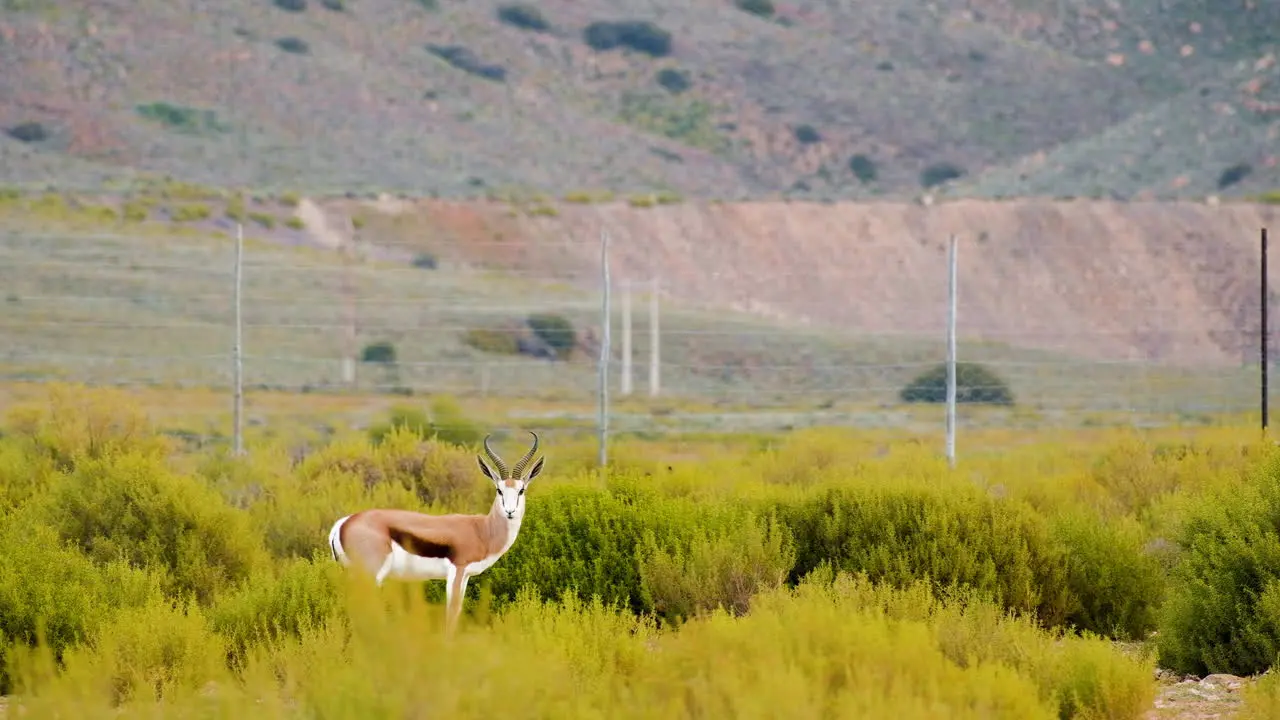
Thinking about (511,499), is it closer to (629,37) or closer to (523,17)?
(523,17)

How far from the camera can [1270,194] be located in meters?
56.6

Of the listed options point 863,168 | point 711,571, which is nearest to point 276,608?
point 711,571

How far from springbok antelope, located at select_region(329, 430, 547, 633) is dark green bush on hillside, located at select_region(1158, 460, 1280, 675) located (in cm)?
307

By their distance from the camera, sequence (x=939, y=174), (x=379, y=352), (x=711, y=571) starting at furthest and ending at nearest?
(x=939, y=174) → (x=379, y=352) → (x=711, y=571)

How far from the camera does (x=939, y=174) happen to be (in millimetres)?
80750

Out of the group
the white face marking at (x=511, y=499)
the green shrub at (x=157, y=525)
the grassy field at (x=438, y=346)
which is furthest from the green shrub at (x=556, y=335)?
the white face marking at (x=511, y=499)

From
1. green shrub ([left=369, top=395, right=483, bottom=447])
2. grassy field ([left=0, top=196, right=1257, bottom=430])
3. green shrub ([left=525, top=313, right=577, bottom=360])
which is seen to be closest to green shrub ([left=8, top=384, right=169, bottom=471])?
green shrub ([left=369, top=395, right=483, bottom=447])

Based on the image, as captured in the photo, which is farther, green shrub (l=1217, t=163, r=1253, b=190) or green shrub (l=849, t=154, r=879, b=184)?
green shrub (l=849, t=154, r=879, b=184)

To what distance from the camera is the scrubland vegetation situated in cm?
667

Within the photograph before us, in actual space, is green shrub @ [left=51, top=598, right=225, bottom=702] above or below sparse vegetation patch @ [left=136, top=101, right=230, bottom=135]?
below

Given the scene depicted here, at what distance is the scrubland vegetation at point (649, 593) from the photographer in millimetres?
6672

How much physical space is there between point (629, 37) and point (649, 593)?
265 feet

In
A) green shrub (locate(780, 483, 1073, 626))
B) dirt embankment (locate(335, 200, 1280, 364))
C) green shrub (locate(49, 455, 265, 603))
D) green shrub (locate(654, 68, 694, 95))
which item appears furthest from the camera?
green shrub (locate(654, 68, 694, 95))

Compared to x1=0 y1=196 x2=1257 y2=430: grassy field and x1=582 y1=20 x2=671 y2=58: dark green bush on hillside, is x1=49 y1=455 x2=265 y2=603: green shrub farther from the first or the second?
x1=582 y1=20 x2=671 y2=58: dark green bush on hillside
